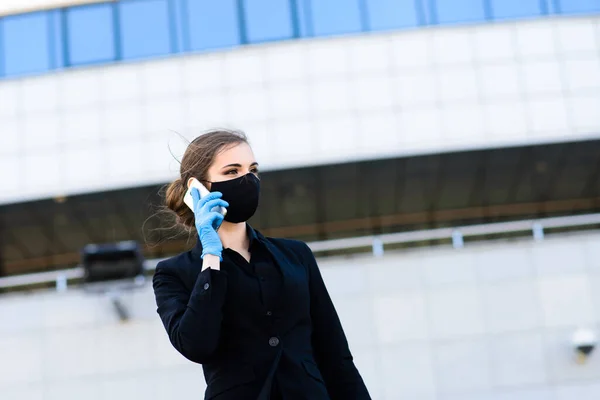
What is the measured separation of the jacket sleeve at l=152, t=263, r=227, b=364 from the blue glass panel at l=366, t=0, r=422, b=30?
19014mm

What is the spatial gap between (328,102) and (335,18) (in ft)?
6.47

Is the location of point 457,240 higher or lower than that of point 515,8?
lower

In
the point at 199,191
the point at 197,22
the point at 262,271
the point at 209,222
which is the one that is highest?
the point at 197,22

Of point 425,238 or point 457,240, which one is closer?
point 457,240

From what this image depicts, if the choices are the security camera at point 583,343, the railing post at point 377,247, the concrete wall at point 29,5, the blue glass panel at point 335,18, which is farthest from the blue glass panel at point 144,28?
the security camera at point 583,343

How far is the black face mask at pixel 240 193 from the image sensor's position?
135 inches

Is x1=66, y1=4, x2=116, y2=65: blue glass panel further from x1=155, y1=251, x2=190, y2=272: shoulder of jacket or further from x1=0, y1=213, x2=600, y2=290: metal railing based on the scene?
x1=155, y1=251, x2=190, y2=272: shoulder of jacket

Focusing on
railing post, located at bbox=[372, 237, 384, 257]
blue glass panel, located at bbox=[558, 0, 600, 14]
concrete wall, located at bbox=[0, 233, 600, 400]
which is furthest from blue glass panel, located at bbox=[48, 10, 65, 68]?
blue glass panel, located at bbox=[558, 0, 600, 14]

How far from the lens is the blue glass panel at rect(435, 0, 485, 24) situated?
21.7 m

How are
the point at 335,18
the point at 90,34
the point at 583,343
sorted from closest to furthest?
the point at 583,343 < the point at 335,18 < the point at 90,34

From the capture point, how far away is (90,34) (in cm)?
2203

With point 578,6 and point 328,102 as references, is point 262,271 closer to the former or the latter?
point 328,102

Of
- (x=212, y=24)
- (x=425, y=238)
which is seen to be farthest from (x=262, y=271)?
(x=212, y=24)

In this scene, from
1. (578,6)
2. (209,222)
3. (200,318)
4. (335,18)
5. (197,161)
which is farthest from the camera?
(578,6)
